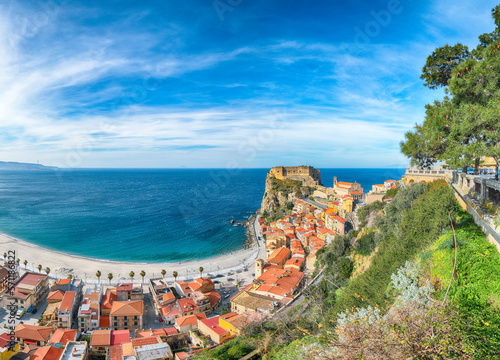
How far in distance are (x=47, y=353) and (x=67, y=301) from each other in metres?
6.30

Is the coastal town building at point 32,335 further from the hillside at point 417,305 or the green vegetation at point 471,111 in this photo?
the green vegetation at point 471,111

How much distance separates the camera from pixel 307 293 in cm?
1880

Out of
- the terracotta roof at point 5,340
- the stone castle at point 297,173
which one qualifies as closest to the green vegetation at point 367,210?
the terracotta roof at point 5,340

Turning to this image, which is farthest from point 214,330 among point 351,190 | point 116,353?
point 351,190

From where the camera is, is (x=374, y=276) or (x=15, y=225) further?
(x=15, y=225)

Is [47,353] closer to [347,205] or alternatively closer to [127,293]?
[127,293]

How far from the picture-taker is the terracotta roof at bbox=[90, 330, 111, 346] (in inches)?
658

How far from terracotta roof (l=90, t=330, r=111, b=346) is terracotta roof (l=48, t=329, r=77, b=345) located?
1.37 m

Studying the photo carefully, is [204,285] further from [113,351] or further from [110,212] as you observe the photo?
[110,212]

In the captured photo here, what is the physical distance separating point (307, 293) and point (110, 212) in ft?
175

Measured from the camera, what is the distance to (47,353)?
15164 mm

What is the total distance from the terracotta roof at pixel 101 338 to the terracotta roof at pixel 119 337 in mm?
224

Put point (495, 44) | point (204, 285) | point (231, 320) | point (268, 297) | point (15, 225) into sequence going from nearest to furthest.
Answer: point (495, 44) < point (231, 320) < point (268, 297) < point (204, 285) < point (15, 225)

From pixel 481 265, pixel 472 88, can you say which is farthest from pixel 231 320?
pixel 472 88
